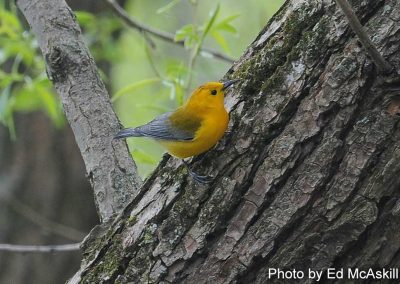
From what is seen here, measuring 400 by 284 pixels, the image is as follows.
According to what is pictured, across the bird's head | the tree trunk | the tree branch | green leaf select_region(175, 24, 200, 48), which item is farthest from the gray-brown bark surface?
the tree trunk

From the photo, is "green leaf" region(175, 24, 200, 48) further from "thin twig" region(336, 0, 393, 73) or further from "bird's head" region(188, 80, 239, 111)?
"thin twig" region(336, 0, 393, 73)

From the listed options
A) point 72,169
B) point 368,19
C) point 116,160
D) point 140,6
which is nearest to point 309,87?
point 368,19

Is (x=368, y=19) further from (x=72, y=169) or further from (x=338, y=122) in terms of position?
(x=72, y=169)

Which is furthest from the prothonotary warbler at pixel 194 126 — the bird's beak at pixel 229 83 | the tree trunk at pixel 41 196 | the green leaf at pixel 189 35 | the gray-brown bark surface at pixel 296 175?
the tree trunk at pixel 41 196

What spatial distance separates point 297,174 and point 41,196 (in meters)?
3.71

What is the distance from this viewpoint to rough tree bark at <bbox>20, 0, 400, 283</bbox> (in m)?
1.72

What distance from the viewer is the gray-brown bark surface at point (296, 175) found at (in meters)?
1.72

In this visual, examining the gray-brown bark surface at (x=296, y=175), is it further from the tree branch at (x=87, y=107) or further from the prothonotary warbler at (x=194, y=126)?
the tree branch at (x=87, y=107)

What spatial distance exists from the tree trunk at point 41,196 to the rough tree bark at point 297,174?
319cm

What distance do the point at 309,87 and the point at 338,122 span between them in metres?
0.14

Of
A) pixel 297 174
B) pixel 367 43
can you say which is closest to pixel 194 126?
pixel 297 174

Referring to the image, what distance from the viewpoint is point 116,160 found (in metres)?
2.37

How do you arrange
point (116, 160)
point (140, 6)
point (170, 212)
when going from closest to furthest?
point (170, 212)
point (116, 160)
point (140, 6)

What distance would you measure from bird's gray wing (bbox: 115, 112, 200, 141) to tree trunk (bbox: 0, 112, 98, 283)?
101 inches
